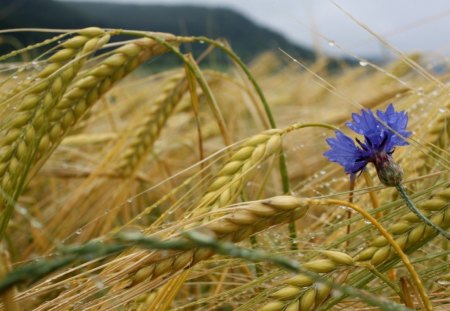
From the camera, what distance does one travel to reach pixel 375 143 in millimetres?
877

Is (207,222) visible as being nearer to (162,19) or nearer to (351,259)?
(351,259)

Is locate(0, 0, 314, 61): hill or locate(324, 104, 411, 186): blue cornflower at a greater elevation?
locate(0, 0, 314, 61): hill

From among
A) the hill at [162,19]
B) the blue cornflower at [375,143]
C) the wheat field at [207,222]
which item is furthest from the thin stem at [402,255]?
the hill at [162,19]

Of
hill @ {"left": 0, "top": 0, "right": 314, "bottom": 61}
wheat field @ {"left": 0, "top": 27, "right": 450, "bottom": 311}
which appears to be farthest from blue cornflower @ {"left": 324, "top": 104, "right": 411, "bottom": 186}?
hill @ {"left": 0, "top": 0, "right": 314, "bottom": 61}

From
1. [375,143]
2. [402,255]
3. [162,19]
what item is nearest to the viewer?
[402,255]

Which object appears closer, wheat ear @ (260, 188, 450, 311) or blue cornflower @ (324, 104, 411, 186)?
wheat ear @ (260, 188, 450, 311)

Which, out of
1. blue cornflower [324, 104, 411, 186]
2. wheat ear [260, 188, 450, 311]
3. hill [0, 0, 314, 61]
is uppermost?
hill [0, 0, 314, 61]

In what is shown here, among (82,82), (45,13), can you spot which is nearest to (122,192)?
(82,82)

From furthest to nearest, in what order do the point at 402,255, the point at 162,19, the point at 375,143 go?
the point at 162,19 < the point at 375,143 < the point at 402,255

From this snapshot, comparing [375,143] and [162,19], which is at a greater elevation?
[162,19]

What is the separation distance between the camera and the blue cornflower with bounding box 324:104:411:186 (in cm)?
84

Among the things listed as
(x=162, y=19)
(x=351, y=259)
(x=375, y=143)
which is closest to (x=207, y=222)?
(x=351, y=259)

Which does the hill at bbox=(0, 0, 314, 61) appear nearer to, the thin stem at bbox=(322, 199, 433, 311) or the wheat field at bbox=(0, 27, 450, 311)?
the wheat field at bbox=(0, 27, 450, 311)

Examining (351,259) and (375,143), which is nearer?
(351,259)
